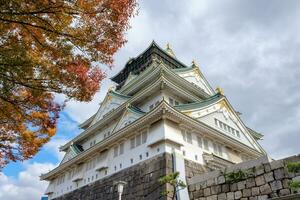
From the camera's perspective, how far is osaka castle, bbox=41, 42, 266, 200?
1606 cm

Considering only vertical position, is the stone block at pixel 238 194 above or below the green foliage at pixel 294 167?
below

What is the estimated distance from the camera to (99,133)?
2627 cm

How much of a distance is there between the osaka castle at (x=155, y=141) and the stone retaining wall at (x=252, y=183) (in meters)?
1.47

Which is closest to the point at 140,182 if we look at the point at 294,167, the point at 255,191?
the point at 255,191

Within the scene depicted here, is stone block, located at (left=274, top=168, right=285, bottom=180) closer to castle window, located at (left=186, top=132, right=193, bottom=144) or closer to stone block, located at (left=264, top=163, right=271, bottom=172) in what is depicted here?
stone block, located at (left=264, top=163, right=271, bottom=172)

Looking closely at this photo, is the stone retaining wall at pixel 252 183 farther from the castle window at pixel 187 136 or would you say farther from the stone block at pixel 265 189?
the castle window at pixel 187 136

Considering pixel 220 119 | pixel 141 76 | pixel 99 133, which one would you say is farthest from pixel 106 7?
pixel 99 133

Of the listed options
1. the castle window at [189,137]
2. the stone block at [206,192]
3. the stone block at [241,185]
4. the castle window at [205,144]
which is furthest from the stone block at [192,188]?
the castle window at [205,144]

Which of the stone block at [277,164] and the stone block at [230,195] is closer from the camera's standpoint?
the stone block at [277,164]

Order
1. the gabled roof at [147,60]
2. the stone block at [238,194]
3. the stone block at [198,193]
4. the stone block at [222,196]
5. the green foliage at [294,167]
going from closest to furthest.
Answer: the green foliage at [294,167] < the stone block at [238,194] < the stone block at [222,196] < the stone block at [198,193] < the gabled roof at [147,60]

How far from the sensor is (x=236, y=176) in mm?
11281

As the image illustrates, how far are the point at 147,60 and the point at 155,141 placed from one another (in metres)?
16.8

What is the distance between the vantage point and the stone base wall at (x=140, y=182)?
15.0 meters

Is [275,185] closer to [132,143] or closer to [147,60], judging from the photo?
[132,143]
